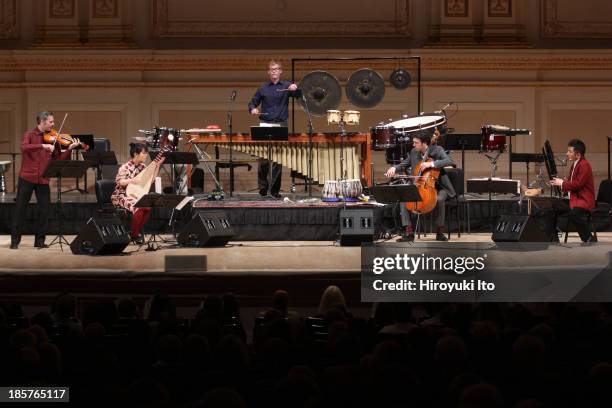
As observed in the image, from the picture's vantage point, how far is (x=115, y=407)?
9.21 ft

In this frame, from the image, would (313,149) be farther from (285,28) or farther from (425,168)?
(285,28)

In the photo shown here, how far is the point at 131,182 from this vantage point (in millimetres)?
10039

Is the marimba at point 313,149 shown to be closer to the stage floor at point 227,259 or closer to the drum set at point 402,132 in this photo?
the drum set at point 402,132

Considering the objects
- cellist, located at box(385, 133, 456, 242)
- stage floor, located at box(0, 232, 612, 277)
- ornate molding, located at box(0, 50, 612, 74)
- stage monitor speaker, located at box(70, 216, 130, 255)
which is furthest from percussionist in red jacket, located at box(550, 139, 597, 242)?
ornate molding, located at box(0, 50, 612, 74)

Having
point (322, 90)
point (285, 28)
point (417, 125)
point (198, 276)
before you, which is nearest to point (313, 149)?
point (322, 90)

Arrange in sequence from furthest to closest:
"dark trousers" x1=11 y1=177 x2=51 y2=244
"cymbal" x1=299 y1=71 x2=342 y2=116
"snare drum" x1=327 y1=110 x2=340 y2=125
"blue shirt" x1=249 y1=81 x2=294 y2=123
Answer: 1. "cymbal" x1=299 y1=71 x2=342 y2=116
2. "blue shirt" x1=249 y1=81 x2=294 y2=123
3. "snare drum" x1=327 y1=110 x2=340 y2=125
4. "dark trousers" x1=11 y1=177 x2=51 y2=244

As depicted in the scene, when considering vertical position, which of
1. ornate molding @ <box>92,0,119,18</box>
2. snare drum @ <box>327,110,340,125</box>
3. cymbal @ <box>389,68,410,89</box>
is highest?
ornate molding @ <box>92,0,119,18</box>

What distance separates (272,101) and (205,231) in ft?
8.49

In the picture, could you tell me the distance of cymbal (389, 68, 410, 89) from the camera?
13633mm

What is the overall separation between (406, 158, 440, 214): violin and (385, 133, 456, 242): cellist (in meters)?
0.08

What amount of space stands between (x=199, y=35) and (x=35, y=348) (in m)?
11.8

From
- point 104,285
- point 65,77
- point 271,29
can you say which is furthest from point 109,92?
point 104,285

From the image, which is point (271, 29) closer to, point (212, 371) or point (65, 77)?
point (65, 77)

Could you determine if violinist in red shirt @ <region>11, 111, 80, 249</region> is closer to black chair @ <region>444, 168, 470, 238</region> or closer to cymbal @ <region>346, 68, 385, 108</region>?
cymbal @ <region>346, 68, 385, 108</region>
